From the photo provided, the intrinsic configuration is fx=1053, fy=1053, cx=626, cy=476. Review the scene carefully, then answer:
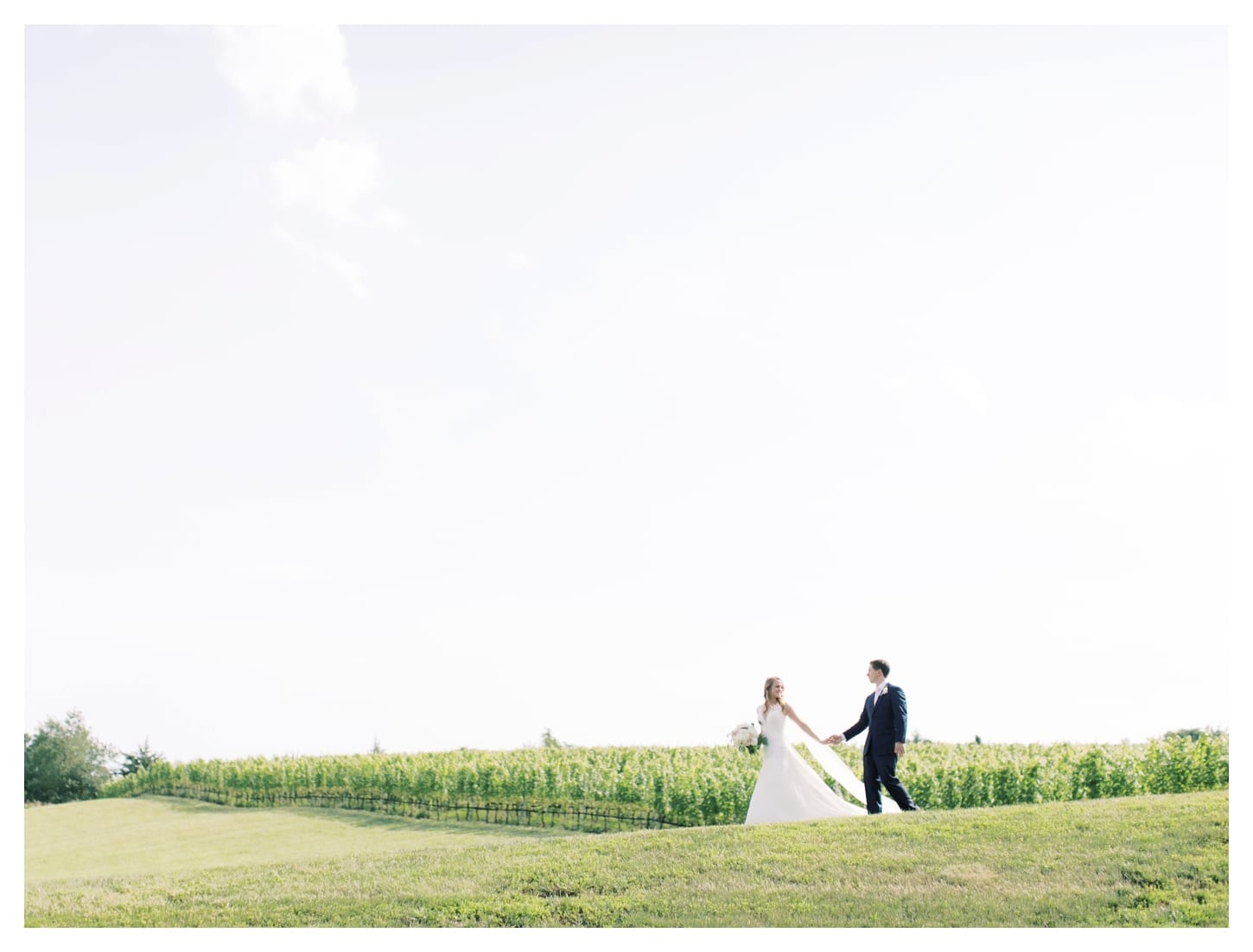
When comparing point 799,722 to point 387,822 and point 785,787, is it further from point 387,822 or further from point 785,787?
point 387,822

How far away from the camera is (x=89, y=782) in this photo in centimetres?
4447

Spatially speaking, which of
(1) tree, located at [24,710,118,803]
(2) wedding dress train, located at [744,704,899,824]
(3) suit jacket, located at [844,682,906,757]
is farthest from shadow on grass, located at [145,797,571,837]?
(1) tree, located at [24,710,118,803]

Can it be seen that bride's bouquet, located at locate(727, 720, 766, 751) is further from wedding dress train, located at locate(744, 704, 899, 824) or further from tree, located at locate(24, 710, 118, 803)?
tree, located at locate(24, 710, 118, 803)

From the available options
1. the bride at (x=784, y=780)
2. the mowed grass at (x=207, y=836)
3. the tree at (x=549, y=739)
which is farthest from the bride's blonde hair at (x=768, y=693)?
the tree at (x=549, y=739)

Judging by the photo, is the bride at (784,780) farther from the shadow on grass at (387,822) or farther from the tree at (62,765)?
the tree at (62,765)

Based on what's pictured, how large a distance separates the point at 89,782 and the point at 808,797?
132 feet

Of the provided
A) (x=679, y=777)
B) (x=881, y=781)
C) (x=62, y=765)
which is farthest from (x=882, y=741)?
(x=62, y=765)

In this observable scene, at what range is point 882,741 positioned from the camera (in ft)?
46.2

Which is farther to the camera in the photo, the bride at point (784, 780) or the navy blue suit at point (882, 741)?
the bride at point (784, 780)

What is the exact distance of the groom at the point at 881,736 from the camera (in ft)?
45.7

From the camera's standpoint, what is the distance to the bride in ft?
46.9

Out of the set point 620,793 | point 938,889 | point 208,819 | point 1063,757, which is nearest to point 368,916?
point 938,889

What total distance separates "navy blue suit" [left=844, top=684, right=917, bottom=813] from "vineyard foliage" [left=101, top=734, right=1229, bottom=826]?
20.6 feet

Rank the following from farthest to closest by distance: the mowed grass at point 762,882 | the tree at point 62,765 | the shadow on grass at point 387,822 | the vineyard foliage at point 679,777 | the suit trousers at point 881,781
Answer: the tree at point 62,765
the shadow on grass at point 387,822
the vineyard foliage at point 679,777
the suit trousers at point 881,781
the mowed grass at point 762,882
